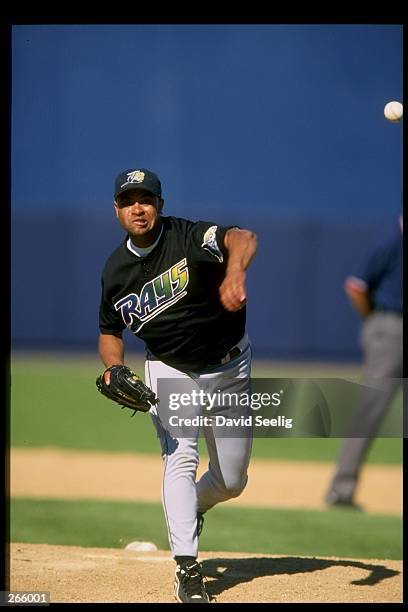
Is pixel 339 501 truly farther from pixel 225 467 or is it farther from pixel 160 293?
pixel 160 293

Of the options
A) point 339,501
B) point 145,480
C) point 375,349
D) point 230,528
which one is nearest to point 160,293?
point 230,528

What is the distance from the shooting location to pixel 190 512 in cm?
319

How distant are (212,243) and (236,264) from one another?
0.59ft

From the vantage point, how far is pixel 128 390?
331 centimetres

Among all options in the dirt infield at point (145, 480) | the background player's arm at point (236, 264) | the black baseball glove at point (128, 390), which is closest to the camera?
the background player's arm at point (236, 264)

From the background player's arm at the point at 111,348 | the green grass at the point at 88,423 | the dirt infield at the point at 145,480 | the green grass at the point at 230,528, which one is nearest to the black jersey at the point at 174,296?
the background player's arm at the point at 111,348

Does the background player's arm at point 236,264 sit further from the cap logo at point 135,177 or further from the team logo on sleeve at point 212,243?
the cap logo at point 135,177

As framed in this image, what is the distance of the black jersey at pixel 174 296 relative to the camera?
3.34 meters

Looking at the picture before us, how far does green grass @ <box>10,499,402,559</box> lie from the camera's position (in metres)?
4.87

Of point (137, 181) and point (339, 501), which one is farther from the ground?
point (137, 181)

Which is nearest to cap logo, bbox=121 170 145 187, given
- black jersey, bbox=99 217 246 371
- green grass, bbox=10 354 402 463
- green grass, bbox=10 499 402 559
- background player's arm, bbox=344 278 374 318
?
black jersey, bbox=99 217 246 371

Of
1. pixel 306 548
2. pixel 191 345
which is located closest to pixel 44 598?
pixel 191 345

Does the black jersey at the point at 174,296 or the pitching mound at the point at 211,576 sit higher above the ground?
the black jersey at the point at 174,296
